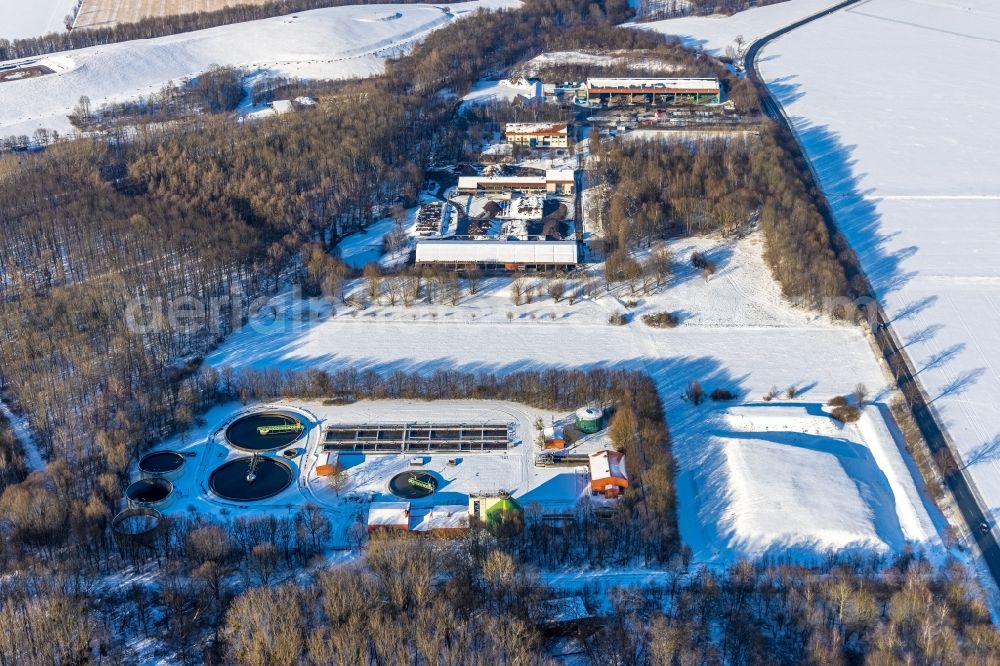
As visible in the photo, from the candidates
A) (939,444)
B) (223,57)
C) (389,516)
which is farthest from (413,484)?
(223,57)

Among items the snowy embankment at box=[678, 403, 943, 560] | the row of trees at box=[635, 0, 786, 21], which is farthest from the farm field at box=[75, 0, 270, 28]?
the snowy embankment at box=[678, 403, 943, 560]

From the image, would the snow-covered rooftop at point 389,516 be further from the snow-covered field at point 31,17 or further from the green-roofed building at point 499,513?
the snow-covered field at point 31,17

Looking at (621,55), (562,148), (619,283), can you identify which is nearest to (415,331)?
(619,283)

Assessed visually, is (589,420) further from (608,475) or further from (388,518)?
(388,518)

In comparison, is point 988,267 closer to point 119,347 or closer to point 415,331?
point 415,331

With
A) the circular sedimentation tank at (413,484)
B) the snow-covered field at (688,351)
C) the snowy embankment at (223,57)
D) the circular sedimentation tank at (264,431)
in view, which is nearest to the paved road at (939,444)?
the snow-covered field at (688,351)
